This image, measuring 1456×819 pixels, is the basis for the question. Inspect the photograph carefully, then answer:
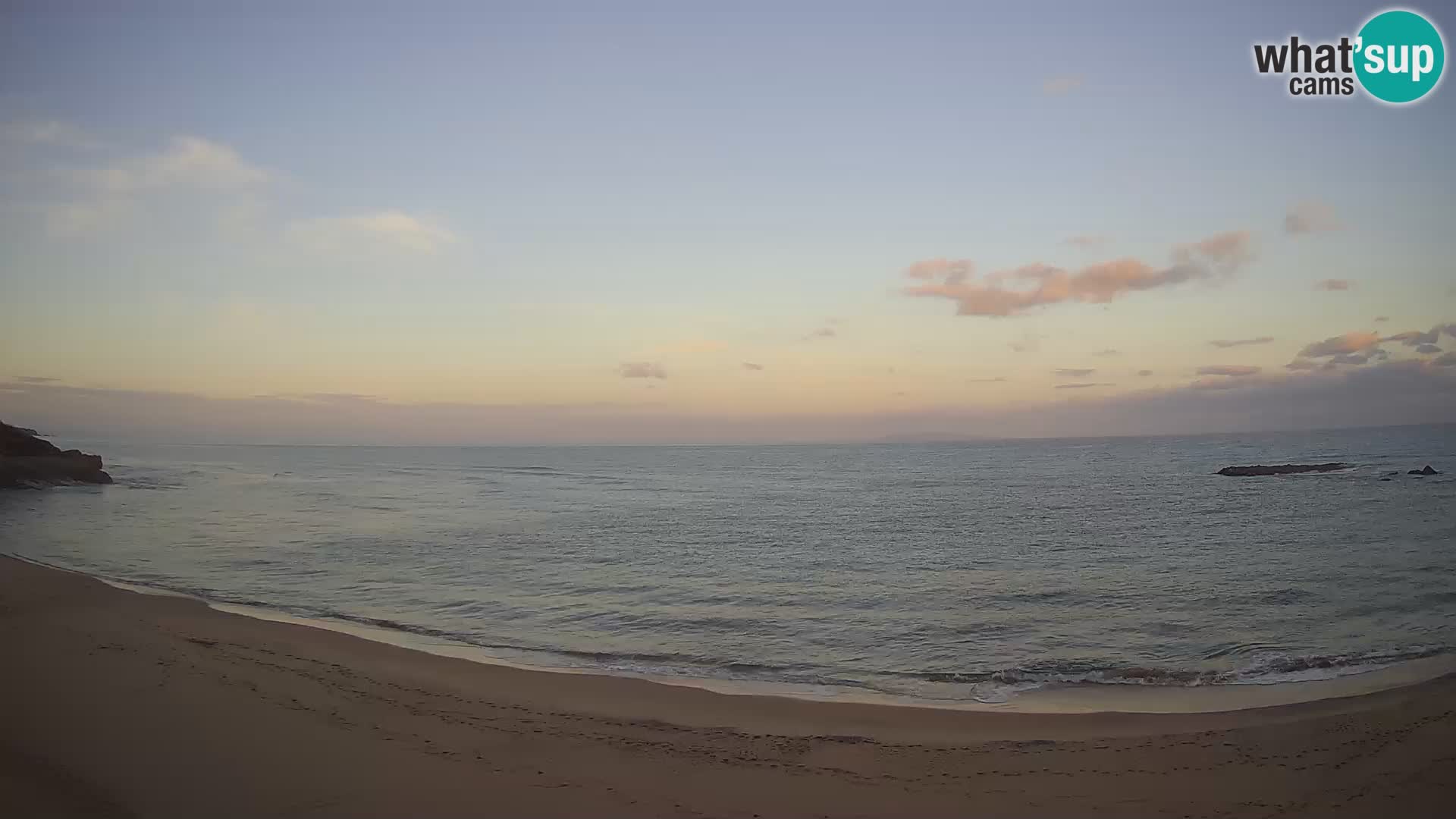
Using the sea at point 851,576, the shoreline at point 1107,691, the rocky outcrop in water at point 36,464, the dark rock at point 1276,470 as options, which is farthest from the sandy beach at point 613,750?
the dark rock at point 1276,470

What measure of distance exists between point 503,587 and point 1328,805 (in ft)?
59.1

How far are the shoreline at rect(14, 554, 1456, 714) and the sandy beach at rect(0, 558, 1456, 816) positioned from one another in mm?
419

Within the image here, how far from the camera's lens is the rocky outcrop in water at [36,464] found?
1801 inches

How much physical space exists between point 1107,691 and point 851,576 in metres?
10.6

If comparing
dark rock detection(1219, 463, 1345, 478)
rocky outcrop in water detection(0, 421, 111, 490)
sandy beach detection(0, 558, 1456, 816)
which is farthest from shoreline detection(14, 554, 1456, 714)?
dark rock detection(1219, 463, 1345, 478)

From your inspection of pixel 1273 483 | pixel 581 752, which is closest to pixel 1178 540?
pixel 581 752

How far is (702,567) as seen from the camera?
78.8 feet

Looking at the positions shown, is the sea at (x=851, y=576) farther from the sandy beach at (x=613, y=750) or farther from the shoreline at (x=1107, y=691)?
the sandy beach at (x=613, y=750)

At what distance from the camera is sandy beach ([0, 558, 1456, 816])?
7.49 meters

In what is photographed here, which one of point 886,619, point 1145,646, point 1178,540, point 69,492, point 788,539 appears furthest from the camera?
point 69,492

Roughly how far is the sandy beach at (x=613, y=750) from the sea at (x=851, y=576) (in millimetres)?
1951

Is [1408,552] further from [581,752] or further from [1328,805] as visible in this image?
[581,752]

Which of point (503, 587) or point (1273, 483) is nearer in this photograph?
point (503, 587)

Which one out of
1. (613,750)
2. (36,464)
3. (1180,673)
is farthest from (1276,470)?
(36,464)
